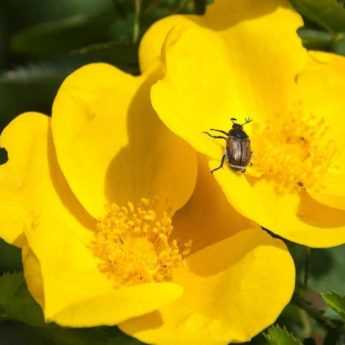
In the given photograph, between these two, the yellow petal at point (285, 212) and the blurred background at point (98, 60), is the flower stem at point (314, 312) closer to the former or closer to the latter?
the blurred background at point (98, 60)

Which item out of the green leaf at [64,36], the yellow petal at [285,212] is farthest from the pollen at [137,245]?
the green leaf at [64,36]

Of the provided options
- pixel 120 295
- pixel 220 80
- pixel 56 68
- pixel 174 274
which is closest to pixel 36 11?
pixel 56 68

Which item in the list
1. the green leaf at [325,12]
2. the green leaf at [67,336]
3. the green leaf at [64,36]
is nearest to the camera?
the green leaf at [67,336]

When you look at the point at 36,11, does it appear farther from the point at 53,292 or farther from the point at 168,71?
the point at 53,292

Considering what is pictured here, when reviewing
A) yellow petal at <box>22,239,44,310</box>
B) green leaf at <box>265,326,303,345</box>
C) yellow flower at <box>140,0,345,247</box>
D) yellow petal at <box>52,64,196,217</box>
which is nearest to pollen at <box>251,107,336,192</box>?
yellow flower at <box>140,0,345,247</box>

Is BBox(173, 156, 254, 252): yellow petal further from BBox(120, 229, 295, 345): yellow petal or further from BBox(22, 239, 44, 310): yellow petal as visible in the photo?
BBox(22, 239, 44, 310): yellow petal

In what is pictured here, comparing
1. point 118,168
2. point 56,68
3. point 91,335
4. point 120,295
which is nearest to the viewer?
point 120,295

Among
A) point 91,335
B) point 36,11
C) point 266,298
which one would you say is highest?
point 266,298

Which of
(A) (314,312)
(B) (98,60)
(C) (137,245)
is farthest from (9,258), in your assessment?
(A) (314,312)
